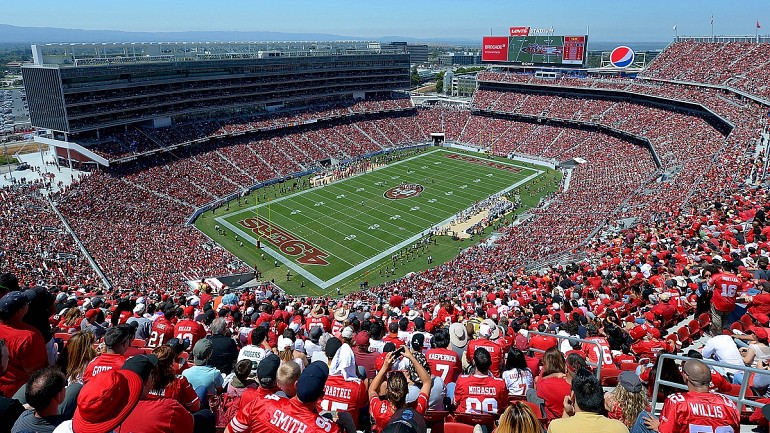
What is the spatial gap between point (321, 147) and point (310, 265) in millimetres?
25164

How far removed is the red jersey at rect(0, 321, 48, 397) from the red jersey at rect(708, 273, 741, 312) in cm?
1043

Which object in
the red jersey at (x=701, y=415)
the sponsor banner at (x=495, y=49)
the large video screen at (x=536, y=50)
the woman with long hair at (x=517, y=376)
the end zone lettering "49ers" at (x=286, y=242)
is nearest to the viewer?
the red jersey at (x=701, y=415)

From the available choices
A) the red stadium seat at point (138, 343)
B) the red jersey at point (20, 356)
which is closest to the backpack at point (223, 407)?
the red jersey at point (20, 356)

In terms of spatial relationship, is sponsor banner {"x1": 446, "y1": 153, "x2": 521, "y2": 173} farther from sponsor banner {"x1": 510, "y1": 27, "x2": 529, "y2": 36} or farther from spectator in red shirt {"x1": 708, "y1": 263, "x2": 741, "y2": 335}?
spectator in red shirt {"x1": 708, "y1": 263, "x2": 741, "y2": 335}

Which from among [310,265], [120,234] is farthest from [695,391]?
[120,234]

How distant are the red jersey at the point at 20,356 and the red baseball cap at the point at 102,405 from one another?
2.30 metres

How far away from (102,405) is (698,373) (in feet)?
16.3

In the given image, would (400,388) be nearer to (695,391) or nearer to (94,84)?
(695,391)

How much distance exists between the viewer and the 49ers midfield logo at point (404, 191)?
4288 cm

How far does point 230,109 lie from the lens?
174 ft

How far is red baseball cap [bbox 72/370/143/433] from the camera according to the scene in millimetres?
3730

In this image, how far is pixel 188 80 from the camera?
48594 mm

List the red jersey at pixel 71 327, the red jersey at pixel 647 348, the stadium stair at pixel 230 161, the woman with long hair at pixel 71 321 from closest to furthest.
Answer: the red jersey at pixel 647 348
the red jersey at pixel 71 327
the woman with long hair at pixel 71 321
the stadium stair at pixel 230 161

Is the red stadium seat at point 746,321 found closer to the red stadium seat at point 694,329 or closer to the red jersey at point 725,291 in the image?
the red jersey at point 725,291
